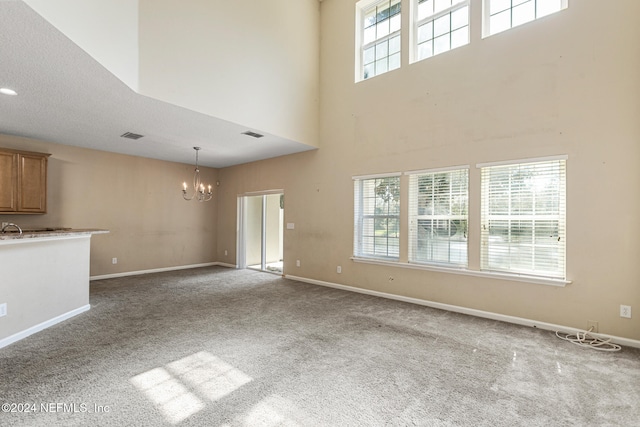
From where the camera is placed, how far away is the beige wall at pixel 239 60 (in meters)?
3.39

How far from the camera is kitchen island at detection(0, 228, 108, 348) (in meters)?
2.93

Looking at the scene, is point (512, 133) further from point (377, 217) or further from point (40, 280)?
point (40, 280)

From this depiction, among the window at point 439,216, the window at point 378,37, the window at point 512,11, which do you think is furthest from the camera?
the window at point 378,37

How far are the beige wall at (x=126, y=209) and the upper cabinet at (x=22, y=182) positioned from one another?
39 cm

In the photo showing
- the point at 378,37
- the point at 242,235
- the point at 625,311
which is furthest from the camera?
the point at 242,235

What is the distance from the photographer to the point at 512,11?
3.81m

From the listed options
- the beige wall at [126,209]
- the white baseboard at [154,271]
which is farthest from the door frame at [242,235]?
the beige wall at [126,209]

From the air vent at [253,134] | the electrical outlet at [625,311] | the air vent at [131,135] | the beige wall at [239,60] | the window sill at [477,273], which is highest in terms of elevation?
the beige wall at [239,60]

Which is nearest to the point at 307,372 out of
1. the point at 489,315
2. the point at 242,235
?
the point at 489,315

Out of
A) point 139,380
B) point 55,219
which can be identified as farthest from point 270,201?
point 139,380

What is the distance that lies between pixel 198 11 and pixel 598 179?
16.6ft

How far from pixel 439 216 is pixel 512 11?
280cm

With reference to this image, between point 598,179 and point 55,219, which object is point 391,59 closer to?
point 598,179

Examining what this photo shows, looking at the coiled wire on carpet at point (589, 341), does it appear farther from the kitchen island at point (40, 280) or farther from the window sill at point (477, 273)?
the kitchen island at point (40, 280)
